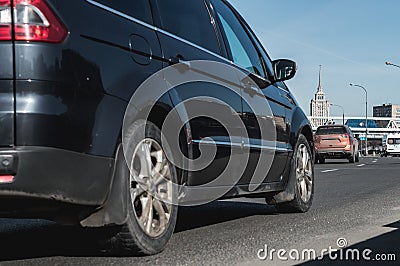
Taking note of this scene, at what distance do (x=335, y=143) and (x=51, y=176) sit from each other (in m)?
24.5

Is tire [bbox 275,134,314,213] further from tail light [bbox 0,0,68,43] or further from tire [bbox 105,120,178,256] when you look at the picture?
tail light [bbox 0,0,68,43]

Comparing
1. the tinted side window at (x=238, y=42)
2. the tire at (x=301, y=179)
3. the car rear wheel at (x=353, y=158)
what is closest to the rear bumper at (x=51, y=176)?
the tinted side window at (x=238, y=42)

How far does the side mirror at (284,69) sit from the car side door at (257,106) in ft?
0.39

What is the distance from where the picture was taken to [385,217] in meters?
6.14

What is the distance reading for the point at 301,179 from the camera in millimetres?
6660

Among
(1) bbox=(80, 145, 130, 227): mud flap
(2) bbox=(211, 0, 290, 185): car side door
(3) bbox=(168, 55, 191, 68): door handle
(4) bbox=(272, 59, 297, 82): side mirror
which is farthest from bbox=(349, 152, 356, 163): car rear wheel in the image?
(1) bbox=(80, 145, 130, 227): mud flap

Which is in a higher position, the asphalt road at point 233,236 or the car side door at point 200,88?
the car side door at point 200,88

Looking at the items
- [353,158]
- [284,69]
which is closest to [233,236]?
[284,69]

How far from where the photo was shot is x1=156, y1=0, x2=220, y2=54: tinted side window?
4.44 m

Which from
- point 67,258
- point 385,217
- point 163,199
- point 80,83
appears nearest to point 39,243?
point 67,258

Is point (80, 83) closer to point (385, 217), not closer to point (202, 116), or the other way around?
point (202, 116)

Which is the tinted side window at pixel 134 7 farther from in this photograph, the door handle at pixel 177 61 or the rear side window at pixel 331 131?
the rear side window at pixel 331 131

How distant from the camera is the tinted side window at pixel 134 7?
377 cm

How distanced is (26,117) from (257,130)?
2.72 meters
